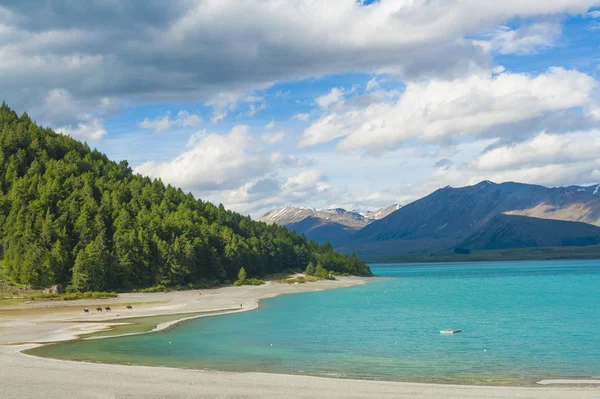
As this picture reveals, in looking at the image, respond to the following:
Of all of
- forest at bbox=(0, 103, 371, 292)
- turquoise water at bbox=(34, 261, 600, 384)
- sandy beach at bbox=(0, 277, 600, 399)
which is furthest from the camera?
forest at bbox=(0, 103, 371, 292)

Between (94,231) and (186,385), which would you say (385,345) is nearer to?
(186,385)

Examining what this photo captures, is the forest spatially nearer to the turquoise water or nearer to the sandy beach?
the turquoise water

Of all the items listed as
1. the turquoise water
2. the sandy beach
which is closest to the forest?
the turquoise water

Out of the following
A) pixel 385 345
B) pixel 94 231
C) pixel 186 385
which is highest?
pixel 94 231

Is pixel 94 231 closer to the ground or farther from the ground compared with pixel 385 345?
farther from the ground

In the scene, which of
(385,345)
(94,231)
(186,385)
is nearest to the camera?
(186,385)

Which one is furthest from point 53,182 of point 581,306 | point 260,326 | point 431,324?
point 581,306

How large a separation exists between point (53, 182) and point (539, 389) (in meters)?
145

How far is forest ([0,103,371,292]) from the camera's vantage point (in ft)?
→ 422

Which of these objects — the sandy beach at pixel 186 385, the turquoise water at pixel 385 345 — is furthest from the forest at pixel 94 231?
the sandy beach at pixel 186 385

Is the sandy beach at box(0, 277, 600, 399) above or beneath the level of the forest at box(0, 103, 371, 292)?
beneath

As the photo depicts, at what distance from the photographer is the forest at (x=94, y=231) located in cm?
12875

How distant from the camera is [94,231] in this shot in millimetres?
144375

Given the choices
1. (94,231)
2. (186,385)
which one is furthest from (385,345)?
(94,231)
